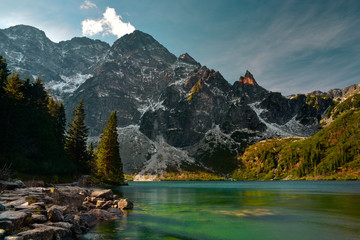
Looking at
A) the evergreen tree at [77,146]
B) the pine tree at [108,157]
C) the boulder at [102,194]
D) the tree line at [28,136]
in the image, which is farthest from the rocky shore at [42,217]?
the pine tree at [108,157]

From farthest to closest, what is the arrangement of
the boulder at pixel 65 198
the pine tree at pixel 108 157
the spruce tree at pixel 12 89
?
the pine tree at pixel 108 157 < the spruce tree at pixel 12 89 < the boulder at pixel 65 198

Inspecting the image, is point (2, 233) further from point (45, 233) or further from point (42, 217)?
point (42, 217)

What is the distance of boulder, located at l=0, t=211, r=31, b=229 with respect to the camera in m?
12.8

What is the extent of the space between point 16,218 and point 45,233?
6.15 feet

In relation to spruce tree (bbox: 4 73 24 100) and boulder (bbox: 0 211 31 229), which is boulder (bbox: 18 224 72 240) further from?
spruce tree (bbox: 4 73 24 100)

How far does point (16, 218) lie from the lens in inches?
514

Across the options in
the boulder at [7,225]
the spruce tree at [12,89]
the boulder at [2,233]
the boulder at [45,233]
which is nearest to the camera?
the boulder at [2,233]

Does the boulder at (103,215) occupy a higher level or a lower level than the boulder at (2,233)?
lower

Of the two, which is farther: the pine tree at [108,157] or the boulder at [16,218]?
the pine tree at [108,157]

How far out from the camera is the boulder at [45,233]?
40.1ft

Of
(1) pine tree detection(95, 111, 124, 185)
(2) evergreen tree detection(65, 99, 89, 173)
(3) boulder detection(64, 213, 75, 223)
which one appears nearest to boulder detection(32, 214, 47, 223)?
(3) boulder detection(64, 213, 75, 223)

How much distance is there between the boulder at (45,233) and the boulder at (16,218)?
85 cm

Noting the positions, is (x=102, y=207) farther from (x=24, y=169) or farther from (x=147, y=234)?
(x=24, y=169)

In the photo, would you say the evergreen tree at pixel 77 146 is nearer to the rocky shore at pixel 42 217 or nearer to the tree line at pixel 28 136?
the tree line at pixel 28 136
